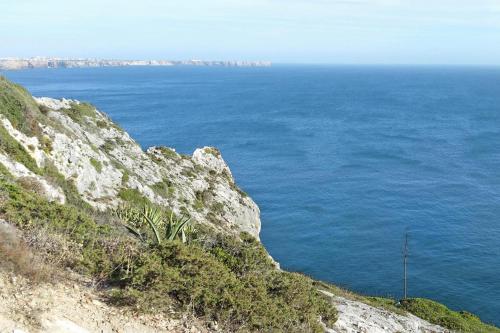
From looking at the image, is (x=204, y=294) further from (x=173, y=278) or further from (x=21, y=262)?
(x=21, y=262)

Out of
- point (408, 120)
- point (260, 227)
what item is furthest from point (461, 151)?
point (260, 227)

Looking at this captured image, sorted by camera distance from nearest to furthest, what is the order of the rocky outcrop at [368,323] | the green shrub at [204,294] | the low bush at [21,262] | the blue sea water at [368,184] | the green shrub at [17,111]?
the low bush at [21,262], the green shrub at [204,294], the rocky outcrop at [368,323], the green shrub at [17,111], the blue sea water at [368,184]

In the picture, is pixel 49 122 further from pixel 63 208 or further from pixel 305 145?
pixel 305 145

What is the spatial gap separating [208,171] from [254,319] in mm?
43688

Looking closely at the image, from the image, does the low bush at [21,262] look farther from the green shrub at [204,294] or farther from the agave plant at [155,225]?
the agave plant at [155,225]

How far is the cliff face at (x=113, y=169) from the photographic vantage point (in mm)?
30016

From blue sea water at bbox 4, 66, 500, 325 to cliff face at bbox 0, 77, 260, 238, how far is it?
860 centimetres

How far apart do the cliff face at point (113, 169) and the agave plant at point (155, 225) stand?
12.3 feet

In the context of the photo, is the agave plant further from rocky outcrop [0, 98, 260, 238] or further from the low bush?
the low bush

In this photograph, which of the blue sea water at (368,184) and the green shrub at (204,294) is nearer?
the green shrub at (204,294)

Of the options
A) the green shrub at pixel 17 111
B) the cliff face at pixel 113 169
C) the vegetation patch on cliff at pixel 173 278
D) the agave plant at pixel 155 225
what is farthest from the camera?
the green shrub at pixel 17 111

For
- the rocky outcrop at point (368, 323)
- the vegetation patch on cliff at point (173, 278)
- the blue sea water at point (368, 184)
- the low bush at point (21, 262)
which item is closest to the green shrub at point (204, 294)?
the vegetation patch on cliff at point (173, 278)

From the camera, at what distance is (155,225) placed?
18.5m

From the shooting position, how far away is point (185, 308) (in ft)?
38.0
